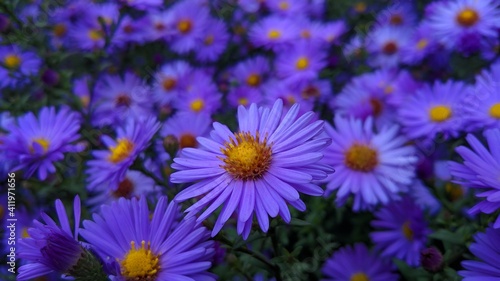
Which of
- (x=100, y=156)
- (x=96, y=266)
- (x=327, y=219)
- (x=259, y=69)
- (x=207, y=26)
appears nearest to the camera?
(x=96, y=266)

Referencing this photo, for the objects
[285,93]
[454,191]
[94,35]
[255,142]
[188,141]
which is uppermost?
[94,35]

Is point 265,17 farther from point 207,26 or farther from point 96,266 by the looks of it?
point 96,266

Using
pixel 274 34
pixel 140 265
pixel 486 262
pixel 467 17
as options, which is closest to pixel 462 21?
pixel 467 17

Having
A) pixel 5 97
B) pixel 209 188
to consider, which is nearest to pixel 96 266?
pixel 209 188

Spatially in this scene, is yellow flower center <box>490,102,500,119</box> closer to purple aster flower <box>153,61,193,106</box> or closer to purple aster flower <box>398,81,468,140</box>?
purple aster flower <box>398,81,468,140</box>

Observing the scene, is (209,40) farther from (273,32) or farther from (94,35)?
(94,35)

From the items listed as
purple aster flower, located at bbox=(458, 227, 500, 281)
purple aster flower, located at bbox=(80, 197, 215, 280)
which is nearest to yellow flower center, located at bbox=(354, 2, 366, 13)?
purple aster flower, located at bbox=(458, 227, 500, 281)
